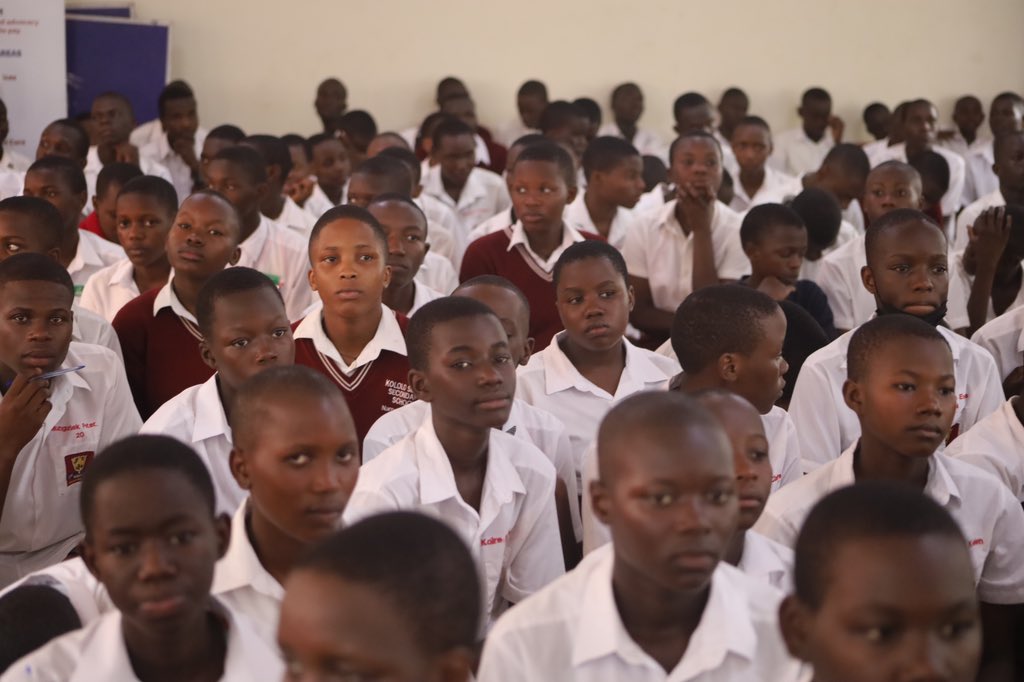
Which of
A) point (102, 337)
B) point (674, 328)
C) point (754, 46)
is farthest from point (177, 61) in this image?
point (674, 328)

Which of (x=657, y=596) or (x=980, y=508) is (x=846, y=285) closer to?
(x=980, y=508)

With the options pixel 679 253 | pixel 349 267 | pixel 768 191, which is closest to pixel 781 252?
pixel 679 253

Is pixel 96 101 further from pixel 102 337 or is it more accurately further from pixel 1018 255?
pixel 1018 255

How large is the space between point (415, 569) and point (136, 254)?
9.16 feet

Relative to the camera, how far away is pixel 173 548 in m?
1.71

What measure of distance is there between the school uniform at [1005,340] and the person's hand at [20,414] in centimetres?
252

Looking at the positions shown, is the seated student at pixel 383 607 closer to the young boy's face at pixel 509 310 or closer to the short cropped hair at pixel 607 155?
the young boy's face at pixel 509 310

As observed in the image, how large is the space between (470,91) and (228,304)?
5695 millimetres

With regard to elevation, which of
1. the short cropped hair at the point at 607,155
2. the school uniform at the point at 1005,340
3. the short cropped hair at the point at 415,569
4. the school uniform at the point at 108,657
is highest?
the short cropped hair at the point at 607,155

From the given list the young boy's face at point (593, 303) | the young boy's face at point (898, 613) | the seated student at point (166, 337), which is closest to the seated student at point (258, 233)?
the seated student at point (166, 337)

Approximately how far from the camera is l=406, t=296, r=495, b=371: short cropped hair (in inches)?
102

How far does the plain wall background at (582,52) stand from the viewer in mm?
7809

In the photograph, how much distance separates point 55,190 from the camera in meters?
4.42

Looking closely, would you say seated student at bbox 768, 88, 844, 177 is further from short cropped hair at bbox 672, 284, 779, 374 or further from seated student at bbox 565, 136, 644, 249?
short cropped hair at bbox 672, 284, 779, 374
